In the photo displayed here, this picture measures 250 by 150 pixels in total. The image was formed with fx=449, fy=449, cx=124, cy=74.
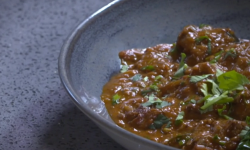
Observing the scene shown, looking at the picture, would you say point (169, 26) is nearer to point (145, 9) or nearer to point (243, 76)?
point (145, 9)

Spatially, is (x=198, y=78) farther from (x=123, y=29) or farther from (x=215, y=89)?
(x=123, y=29)

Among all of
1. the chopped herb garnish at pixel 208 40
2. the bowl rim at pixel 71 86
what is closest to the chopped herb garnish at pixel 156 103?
the bowl rim at pixel 71 86

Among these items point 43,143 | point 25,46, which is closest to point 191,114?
point 43,143

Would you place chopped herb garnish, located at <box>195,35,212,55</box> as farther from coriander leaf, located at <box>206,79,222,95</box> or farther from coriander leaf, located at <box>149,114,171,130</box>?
coriander leaf, located at <box>149,114,171,130</box>

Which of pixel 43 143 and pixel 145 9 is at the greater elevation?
pixel 145 9

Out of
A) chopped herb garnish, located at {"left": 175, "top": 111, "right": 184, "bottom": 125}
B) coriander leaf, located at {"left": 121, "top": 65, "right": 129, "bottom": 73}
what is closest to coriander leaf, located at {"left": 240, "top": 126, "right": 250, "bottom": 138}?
chopped herb garnish, located at {"left": 175, "top": 111, "right": 184, "bottom": 125}

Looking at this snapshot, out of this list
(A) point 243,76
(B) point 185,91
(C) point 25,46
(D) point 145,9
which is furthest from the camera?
(C) point 25,46

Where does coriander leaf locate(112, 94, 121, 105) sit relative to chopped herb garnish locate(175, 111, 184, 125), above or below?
below

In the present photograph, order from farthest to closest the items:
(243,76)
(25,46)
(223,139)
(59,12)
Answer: (59,12) → (25,46) → (243,76) → (223,139)
